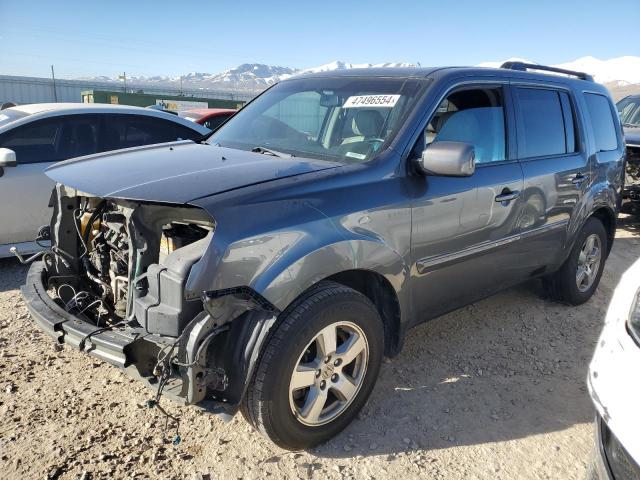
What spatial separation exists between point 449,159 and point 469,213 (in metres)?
0.61

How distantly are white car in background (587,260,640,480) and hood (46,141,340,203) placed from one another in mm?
1471

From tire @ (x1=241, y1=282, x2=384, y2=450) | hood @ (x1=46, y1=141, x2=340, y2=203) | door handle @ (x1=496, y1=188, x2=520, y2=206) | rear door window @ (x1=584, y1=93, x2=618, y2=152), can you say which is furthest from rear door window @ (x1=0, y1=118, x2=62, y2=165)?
rear door window @ (x1=584, y1=93, x2=618, y2=152)

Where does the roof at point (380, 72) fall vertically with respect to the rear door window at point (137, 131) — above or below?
above

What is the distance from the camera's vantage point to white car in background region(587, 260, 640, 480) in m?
1.66

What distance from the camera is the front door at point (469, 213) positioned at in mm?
2971

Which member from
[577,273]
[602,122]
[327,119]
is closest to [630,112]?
[602,122]

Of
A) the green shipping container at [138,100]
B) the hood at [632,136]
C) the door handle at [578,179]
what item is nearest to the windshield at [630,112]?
the hood at [632,136]

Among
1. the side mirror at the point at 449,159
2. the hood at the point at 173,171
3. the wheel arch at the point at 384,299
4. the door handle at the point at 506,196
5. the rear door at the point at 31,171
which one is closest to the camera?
the hood at the point at 173,171

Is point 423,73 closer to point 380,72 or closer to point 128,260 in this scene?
point 380,72

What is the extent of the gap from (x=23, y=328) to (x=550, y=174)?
13.2 feet

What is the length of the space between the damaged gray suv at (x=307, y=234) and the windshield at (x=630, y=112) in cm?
655

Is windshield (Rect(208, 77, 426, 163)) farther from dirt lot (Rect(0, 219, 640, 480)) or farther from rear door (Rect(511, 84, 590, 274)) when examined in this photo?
dirt lot (Rect(0, 219, 640, 480))

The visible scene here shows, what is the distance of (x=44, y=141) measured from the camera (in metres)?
5.21

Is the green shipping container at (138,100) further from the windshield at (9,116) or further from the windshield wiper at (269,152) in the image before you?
the windshield wiper at (269,152)
